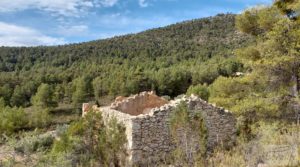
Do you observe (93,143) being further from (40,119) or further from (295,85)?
(40,119)

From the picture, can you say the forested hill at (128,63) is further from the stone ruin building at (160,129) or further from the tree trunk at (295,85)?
the stone ruin building at (160,129)

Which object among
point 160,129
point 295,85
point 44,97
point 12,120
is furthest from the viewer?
point 44,97

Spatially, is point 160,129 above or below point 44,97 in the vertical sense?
below

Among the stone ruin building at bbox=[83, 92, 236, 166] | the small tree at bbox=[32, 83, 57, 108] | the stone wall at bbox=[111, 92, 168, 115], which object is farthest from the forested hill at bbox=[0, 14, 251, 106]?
the stone ruin building at bbox=[83, 92, 236, 166]

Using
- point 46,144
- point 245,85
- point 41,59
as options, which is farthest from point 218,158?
point 41,59

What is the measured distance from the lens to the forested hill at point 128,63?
56.8m

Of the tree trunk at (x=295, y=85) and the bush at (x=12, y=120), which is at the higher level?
the tree trunk at (x=295, y=85)

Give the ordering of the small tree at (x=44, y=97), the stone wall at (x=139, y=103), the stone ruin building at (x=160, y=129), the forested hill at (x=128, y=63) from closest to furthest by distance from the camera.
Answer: the stone ruin building at (x=160, y=129), the stone wall at (x=139, y=103), the small tree at (x=44, y=97), the forested hill at (x=128, y=63)

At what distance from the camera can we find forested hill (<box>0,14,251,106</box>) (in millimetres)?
56812

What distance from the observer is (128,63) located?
226 feet

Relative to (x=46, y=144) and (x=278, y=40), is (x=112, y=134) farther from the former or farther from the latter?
(x=46, y=144)

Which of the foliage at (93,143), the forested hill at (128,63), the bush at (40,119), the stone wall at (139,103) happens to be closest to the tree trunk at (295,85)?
the foliage at (93,143)

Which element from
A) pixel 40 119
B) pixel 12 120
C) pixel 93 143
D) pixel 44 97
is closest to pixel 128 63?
pixel 44 97

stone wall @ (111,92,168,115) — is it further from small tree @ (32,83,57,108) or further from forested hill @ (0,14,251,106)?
small tree @ (32,83,57,108)
